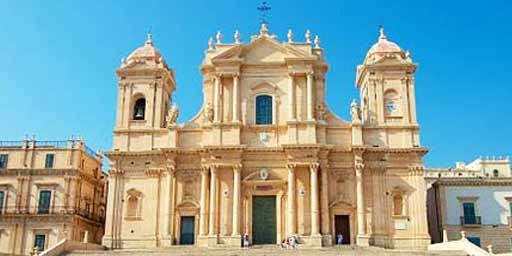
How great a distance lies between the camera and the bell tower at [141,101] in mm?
34000

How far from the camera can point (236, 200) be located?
3175 centimetres

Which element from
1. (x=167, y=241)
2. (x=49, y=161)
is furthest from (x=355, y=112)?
(x=49, y=161)

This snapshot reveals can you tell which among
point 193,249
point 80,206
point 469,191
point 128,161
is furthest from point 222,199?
point 469,191

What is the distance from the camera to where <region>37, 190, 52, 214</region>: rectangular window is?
38.6m

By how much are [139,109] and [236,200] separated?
27.9 feet

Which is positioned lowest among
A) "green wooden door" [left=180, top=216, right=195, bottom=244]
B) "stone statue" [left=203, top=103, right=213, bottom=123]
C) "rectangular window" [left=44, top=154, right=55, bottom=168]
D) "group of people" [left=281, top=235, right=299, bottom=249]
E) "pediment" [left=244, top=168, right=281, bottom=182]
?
"group of people" [left=281, top=235, right=299, bottom=249]

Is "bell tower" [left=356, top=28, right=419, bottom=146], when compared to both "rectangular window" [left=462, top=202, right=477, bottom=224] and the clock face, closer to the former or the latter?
the clock face

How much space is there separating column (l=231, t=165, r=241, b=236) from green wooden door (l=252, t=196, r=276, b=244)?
1.13 m

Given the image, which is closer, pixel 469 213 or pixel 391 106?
pixel 391 106

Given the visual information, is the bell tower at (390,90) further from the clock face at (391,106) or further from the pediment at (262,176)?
the pediment at (262,176)

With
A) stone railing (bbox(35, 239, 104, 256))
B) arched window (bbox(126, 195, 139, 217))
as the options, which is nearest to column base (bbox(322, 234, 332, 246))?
arched window (bbox(126, 195, 139, 217))

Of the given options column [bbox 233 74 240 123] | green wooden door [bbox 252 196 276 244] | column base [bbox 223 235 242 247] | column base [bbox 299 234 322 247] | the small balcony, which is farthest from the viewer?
the small balcony

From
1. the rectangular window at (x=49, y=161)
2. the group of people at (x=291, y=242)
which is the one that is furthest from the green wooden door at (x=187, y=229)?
the rectangular window at (x=49, y=161)

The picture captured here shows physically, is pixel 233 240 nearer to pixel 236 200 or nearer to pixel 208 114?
pixel 236 200
